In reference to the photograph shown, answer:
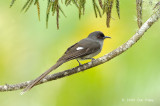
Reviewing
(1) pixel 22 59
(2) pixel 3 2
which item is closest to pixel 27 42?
(1) pixel 22 59

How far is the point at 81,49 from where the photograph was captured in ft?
16.4

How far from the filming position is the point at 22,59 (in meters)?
7.55

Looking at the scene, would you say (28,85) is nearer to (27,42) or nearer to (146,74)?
(146,74)

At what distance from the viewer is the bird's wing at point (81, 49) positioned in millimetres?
4690

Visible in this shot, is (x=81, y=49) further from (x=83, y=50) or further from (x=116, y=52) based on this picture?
(x=116, y=52)

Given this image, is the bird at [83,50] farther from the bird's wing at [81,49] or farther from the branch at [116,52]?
the branch at [116,52]

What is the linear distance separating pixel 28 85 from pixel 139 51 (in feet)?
11.0

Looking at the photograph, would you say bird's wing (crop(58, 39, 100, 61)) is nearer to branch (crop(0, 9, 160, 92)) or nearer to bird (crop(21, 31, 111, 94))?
bird (crop(21, 31, 111, 94))

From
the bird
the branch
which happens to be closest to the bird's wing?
the bird

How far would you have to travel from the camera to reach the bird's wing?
4.69 meters

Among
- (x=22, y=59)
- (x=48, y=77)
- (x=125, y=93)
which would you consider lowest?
(x=125, y=93)

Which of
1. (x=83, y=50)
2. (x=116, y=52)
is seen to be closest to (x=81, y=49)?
(x=83, y=50)

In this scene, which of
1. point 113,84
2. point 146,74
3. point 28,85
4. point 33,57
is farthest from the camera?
point 33,57

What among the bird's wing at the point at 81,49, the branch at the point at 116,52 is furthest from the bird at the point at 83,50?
the branch at the point at 116,52
